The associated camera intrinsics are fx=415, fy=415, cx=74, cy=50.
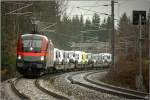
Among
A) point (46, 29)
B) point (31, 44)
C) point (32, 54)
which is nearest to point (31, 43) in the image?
point (31, 44)

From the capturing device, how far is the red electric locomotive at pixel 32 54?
81.4 feet

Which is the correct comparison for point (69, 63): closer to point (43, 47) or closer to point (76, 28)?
point (43, 47)

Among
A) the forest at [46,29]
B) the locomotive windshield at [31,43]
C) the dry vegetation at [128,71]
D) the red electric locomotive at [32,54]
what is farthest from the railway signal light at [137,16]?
the locomotive windshield at [31,43]

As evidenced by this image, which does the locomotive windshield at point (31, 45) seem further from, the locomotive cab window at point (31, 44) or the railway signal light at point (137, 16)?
the railway signal light at point (137, 16)

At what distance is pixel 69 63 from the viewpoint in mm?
42844

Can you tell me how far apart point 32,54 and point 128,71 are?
583 cm

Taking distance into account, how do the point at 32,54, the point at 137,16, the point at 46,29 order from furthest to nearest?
1. the point at 46,29
2. the point at 32,54
3. the point at 137,16

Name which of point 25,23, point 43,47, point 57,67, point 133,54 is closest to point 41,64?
point 43,47

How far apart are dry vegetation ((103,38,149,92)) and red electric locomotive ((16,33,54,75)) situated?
4.74 metres

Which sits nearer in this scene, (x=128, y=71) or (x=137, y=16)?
(x=137, y=16)

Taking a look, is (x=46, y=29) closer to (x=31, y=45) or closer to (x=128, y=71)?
(x=31, y=45)

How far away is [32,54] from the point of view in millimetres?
24875

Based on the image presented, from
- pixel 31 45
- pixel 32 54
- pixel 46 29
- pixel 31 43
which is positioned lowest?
pixel 32 54

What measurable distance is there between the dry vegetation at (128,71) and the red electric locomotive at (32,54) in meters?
4.74
